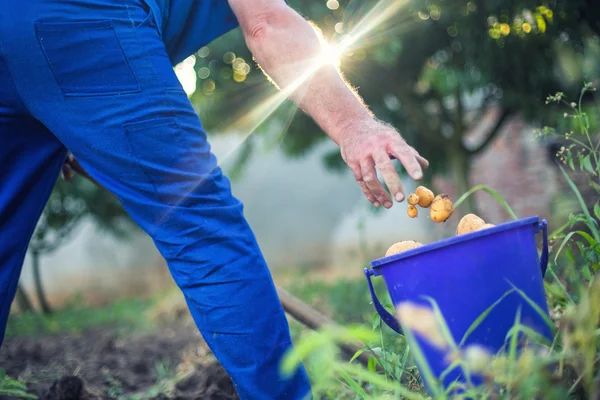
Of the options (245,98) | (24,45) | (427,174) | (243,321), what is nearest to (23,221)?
(24,45)

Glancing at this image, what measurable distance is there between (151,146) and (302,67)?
42 centimetres

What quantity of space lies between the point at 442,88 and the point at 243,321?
14.3 feet

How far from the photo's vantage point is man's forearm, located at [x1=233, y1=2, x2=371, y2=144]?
1460mm

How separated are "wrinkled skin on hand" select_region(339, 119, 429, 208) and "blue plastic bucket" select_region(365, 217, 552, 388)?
5.8 inches

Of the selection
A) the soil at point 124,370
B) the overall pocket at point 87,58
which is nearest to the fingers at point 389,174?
the overall pocket at point 87,58

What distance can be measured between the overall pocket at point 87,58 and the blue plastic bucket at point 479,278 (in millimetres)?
740

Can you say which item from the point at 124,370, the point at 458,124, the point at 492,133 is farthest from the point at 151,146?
the point at 492,133

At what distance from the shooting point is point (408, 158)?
124cm

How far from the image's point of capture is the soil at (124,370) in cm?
214

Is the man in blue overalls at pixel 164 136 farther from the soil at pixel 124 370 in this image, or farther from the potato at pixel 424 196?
the soil at pixel 124 370

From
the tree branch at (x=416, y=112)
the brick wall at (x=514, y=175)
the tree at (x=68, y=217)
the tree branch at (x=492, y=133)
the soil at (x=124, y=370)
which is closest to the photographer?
A: the soil at (x=124, y=370)

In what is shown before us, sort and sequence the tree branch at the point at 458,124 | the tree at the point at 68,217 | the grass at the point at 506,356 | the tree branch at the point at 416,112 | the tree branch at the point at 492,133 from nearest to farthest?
the grass at the point at 506,356
the tree branch at the point at 416,112
the tree branch at the point at 492,133
the tree branch at the point at 458,124
the tree at the point at 68,217

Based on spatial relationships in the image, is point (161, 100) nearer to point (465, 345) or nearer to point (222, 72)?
point (465, 345)

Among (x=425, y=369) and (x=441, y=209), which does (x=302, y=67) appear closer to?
(x=441, y=209)
